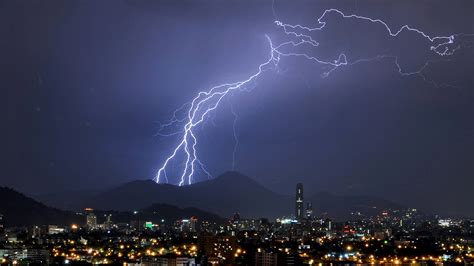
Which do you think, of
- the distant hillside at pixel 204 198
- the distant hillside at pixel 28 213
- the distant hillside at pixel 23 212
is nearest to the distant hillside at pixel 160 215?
the distant hillside at pixel 28 213

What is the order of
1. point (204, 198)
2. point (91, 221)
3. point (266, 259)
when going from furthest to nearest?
point (204, 198), point (91, 221), point (266, 259)

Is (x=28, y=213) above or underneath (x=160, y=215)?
underneath

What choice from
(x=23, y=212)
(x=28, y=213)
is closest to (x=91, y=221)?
(x=28, y=213)

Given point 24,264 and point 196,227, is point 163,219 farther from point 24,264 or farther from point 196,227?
point 24,264

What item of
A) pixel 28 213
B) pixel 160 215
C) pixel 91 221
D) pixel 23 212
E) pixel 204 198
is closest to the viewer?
pixel 23 212

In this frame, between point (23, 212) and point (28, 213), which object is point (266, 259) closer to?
point (23, 212)

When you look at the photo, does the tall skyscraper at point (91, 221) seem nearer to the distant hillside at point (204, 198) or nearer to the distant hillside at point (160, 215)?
the distant hillside at point (160, 215)

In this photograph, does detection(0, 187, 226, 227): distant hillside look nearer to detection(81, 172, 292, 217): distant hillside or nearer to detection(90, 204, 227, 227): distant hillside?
detection(90, 204, 227, 227): distant hillside

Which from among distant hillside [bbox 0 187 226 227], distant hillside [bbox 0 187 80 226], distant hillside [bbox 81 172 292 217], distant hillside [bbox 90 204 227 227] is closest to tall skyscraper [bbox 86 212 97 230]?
distant hillside [bbox 0 187 226 227]
